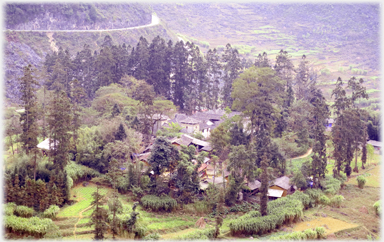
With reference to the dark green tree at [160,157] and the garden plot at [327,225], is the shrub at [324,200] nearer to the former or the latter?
the garden plot at [327,225]

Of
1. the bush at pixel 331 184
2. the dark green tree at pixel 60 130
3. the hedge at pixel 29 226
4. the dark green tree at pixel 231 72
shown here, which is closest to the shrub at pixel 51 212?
the hedge at pixel 29 226

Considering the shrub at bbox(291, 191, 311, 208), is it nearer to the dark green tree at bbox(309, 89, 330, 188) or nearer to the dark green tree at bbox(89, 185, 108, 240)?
the dark green tree at bbox(309, 89, 330, 188)

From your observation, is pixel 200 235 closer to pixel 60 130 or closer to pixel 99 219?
pixel 99 219

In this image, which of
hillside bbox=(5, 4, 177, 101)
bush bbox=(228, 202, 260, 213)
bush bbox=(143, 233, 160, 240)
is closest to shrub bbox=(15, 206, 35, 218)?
bush bbox=(143, 233, 160, 240)

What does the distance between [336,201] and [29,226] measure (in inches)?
947

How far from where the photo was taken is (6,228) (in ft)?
72.0

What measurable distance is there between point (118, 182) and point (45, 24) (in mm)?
60598

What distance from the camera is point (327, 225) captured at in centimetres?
2786

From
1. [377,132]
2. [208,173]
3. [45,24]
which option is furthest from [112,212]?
[45,24]

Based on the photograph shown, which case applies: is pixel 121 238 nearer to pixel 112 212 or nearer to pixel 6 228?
pixel 112 212

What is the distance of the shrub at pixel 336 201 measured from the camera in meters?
31.0

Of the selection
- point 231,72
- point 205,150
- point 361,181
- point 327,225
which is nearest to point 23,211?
point 205,150

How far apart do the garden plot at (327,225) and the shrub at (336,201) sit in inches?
102

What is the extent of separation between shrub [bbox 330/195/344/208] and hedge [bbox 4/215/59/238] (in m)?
22.4
